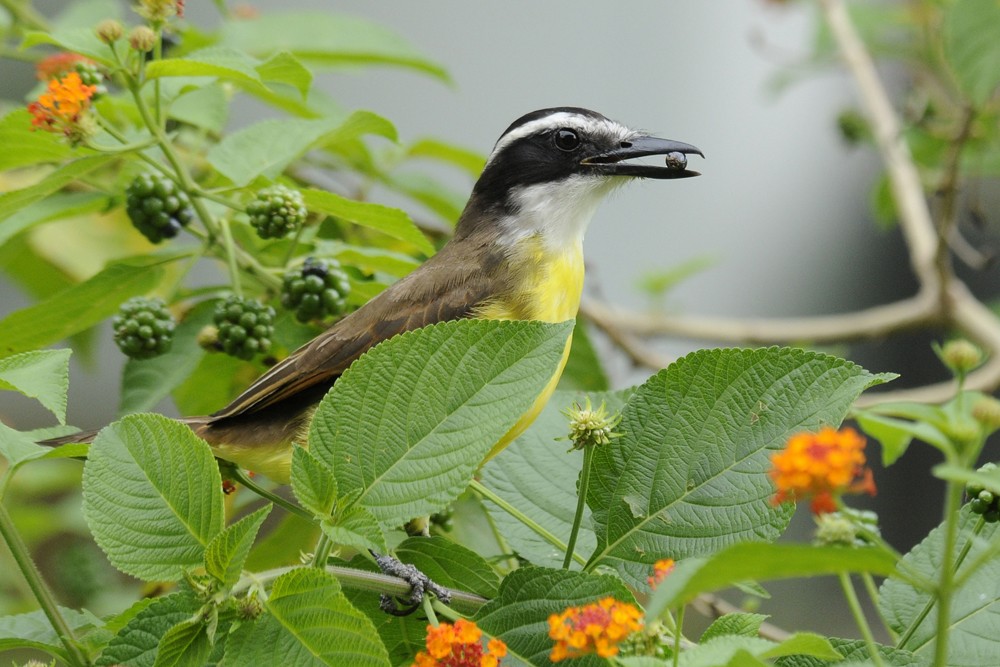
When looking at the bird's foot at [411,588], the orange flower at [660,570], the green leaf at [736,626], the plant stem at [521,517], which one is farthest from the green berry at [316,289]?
the green leaf at [736,626]

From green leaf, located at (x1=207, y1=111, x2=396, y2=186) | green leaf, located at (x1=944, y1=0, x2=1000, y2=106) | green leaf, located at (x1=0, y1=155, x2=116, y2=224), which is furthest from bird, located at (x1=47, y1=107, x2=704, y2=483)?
green leaf, located at (x1=944, y1=0, x2=1000, y2=106)

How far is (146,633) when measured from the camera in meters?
1.60

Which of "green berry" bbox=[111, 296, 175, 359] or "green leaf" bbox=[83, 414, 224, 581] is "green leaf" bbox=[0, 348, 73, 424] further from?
"green berry" bbox=[111, 296, 175, 359]

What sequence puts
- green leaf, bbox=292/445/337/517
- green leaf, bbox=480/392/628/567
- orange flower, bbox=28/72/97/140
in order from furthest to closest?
1. orange flower, bbox=28/72/97/140
2. green leaf, bbox=480/392/628/567
3. green leaf, bbox=292/445/337/517

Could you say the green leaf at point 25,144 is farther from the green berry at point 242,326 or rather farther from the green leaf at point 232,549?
the green leaf at point 232,549

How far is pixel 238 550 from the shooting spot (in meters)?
1.54

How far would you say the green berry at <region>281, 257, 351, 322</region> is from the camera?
260 cm

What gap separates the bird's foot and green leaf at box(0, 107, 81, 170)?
1.22m

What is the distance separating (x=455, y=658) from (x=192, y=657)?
355 mm

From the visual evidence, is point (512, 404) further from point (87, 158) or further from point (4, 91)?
point (4, 91)

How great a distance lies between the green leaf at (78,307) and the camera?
2600mm

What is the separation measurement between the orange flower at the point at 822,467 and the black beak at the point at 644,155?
178cm

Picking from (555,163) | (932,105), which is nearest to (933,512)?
(932,105)

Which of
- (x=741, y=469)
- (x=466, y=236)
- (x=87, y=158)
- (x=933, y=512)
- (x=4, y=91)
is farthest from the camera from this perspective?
(x=933, y=512)
